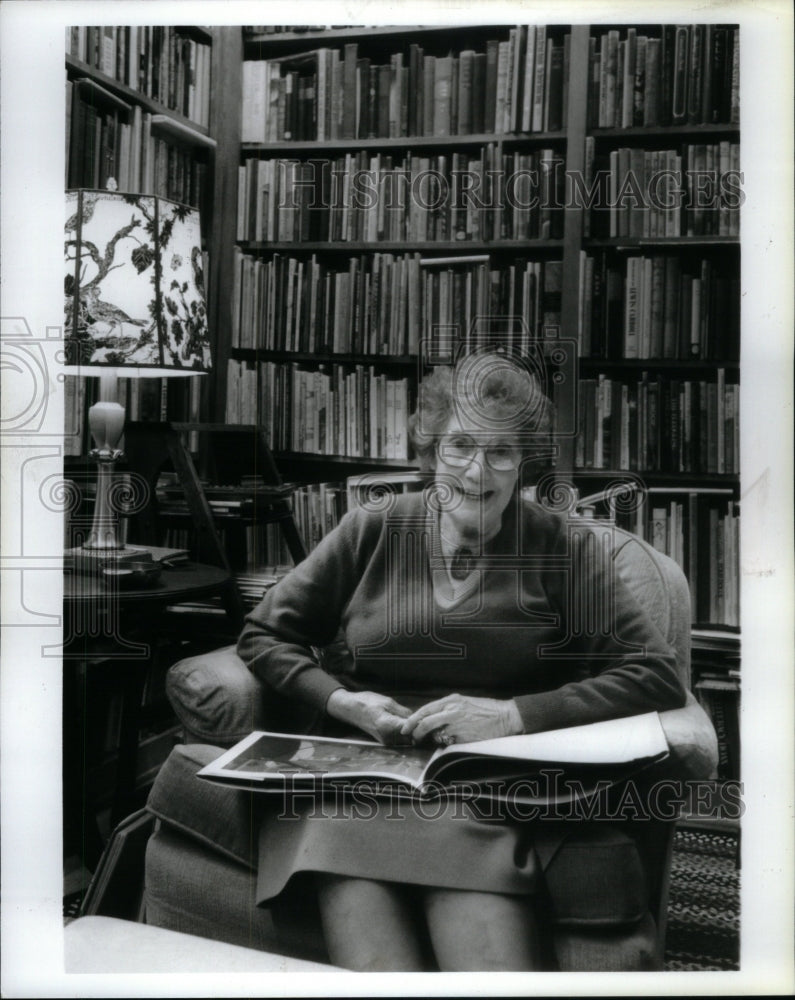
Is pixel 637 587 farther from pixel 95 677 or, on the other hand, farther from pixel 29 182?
pixel 29 182

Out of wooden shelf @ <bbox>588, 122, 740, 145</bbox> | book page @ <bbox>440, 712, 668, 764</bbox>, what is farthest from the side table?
wooden shelf @ <bbox>588, 122, 740, 145</bbox>

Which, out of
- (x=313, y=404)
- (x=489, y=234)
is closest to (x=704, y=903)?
(x=313, y=404)

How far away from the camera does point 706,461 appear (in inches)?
54.9

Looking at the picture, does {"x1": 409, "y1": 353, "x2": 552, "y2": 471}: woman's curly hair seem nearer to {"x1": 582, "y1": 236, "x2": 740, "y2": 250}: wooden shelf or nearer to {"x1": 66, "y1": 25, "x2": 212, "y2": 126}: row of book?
{"x1": 582, "y1": 236, "x2": 740, "y2": 250}: wooden shelf

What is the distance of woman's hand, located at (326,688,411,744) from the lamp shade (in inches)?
23.3

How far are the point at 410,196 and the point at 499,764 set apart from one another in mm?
922

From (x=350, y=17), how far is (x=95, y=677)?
1.18 metres

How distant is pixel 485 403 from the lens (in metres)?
1.35

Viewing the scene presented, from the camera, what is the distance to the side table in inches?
55.5

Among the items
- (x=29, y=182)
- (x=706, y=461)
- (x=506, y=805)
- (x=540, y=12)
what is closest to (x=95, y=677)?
(x=506, y=805)

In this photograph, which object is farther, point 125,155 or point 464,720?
point 125,155

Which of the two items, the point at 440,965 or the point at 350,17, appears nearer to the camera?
the point at 440,965

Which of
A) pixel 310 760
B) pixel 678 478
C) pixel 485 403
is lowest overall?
pixel 310 760

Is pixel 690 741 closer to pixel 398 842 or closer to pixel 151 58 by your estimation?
pixel 398 842
